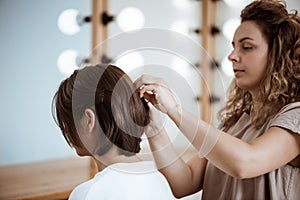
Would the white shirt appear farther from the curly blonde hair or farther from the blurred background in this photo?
the blurred background

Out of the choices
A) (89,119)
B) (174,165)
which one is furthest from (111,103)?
(174,165)

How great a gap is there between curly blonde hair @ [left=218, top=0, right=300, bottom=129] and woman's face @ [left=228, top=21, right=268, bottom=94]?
0.01 metres

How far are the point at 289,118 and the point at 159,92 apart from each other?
30 cm

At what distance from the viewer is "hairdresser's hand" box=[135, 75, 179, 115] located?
33.7 inches

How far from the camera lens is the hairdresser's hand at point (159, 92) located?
86 centimetres

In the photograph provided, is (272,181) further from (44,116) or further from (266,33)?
(44,116)

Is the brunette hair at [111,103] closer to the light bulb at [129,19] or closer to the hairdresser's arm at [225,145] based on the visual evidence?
the hairdresser's arm at [225,145]

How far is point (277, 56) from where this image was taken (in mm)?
1059

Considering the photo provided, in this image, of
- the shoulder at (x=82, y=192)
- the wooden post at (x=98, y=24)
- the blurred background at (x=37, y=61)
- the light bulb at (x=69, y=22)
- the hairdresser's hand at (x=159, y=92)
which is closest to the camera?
the hairdresser's hand at (x=159, y=92)

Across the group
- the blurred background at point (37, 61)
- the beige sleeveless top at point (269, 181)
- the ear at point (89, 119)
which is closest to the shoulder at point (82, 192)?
the ear at point (89, 119)

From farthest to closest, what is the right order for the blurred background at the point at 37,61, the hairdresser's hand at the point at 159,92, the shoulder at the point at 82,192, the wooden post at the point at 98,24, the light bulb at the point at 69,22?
1. the wooden post at the point at 98,24
2. the light bulb at the point at 69,22
3. the blurred background at the point at 37,61
4. the shoulder at the point at 82,192
5. the hairdresser's hand at the point at 159,92

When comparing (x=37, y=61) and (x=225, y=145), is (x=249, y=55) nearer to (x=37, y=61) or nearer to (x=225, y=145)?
(x=225, y=145)

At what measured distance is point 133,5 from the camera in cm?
234

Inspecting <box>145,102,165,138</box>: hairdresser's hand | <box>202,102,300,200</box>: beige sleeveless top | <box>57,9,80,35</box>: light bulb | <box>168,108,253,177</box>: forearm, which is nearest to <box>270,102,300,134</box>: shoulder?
<box>202,102,300,200</box>: beige sleeveless top
